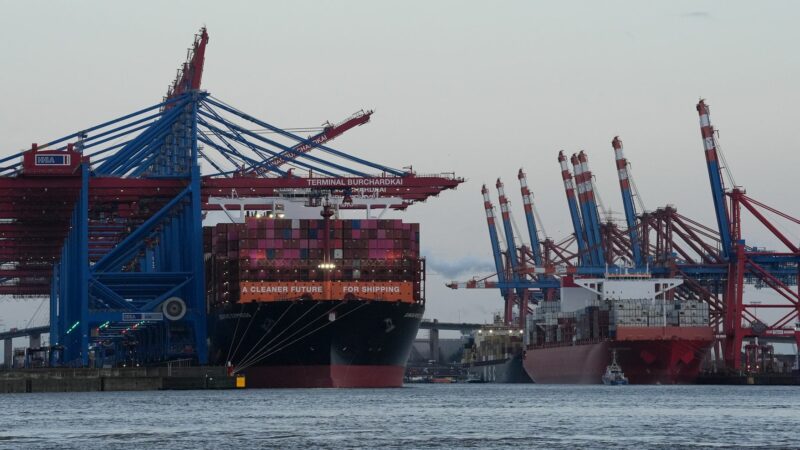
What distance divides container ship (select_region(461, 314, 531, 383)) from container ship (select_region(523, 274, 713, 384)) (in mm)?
19500

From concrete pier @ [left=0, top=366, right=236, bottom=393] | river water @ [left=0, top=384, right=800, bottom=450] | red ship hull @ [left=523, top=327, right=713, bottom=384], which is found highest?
red ship hull @ [left=523, top=327, right=713, bottom=384]

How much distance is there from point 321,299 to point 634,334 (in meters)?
34.3

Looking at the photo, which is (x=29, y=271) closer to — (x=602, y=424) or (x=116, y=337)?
(x=116, y=337)

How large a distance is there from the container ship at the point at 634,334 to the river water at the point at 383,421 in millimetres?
28662

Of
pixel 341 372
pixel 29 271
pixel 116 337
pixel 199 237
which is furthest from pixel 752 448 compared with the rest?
pixel 29 271

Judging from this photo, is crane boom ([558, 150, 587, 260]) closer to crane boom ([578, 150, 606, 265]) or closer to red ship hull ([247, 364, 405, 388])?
crane boom ([578, 150, 606, 265])

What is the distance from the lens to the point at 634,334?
379 feet

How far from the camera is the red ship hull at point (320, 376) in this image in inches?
3509

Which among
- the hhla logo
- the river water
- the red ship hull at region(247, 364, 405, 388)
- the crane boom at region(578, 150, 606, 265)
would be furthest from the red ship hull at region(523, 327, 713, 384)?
the hhla logo

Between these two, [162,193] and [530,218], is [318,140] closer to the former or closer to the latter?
[162,193]

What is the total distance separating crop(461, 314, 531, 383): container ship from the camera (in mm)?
156500

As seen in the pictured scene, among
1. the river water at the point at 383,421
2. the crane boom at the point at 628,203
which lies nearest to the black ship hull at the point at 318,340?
the river water at the point at 383,421

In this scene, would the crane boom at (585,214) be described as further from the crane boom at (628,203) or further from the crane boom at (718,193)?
the crane boom at (718,193)

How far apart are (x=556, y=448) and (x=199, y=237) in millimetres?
52608
